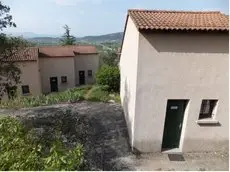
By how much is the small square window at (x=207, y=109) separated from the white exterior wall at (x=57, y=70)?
76.0ft

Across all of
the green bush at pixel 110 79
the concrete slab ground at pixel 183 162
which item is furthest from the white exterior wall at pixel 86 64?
the concrete slab ground at pixel 183 162

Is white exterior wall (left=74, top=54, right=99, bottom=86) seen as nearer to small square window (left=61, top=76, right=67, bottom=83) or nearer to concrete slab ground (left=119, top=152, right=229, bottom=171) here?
small square window (left=61, top=76, right=67, bottom=83)

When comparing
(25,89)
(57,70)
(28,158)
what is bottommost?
(25,89)

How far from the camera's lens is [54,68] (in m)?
28.2

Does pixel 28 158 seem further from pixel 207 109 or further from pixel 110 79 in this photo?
pixel 110 79

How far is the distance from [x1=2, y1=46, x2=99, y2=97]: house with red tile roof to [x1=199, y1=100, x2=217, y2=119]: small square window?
67.4 ft

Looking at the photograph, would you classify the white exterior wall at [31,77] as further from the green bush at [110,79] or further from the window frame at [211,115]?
the window frame at [211,115]

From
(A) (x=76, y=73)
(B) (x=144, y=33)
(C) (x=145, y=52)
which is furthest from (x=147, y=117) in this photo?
(A) (x=76, y=73)

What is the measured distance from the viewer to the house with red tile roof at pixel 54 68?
24516 millimetres

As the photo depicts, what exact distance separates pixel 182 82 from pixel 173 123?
6.24 ft

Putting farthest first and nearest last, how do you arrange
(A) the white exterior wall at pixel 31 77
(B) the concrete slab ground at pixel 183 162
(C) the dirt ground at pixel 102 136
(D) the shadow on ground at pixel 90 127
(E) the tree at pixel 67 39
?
(E) the tree at pixel 67 39, (A) the white exterior wall at pixel 31 77, (D) the shadow on ground at pixel 90 127, (C) the dirt ground at pixel 102 136, (B) the concrete slab ground at pixel 183 162

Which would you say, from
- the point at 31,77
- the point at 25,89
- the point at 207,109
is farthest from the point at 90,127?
the point at 25,89

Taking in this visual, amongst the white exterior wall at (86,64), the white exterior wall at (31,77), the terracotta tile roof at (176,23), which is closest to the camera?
the terracotta tile roof at (176,23)

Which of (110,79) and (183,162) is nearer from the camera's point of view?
(183,162)
